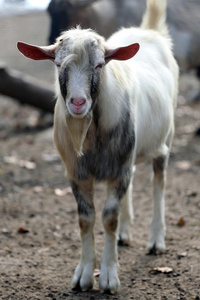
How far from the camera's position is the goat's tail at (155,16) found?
525 centimetres

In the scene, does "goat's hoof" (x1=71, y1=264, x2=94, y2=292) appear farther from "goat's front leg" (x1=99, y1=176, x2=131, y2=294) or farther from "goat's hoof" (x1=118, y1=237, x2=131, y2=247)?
"goat's hoof" (x1=118, y1=237, x2=131, y2=247)

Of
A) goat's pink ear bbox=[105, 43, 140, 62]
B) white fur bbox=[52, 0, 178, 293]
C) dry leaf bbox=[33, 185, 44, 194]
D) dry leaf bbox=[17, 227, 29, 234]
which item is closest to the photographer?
goat's pink ear bbox=[105, 43, 140, 62]

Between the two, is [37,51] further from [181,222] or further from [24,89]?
[24,89]

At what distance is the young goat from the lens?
316 cm

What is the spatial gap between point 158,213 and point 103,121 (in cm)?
151

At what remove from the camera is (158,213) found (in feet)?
15.2

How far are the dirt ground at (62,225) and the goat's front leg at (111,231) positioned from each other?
0.11m

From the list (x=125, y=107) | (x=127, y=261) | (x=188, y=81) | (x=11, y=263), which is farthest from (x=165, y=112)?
(x=188, y=81)

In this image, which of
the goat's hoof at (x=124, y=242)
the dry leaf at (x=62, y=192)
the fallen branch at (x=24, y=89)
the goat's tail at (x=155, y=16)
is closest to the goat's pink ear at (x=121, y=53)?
the goat's hoof at (x=124, y=242)

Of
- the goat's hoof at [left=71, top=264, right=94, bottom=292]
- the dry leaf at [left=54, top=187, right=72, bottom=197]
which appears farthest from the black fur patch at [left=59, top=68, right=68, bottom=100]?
the dry leaf at [left=54, top=187, right=72, bottom=197]

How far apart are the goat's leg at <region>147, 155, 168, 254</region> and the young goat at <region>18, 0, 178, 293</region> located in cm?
1

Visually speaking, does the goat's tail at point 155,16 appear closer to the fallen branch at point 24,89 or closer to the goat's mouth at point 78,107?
the goat's mouth at point 78,107

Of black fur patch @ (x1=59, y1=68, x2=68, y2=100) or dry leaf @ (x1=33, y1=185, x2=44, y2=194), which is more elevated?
black fur patch @ (x1=59, y1=68, x2=68, y2=100)

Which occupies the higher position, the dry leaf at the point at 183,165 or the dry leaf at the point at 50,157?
the dry leaf at the point at 50,157
